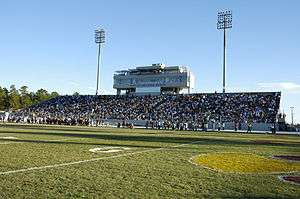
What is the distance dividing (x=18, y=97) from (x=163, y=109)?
6835cm

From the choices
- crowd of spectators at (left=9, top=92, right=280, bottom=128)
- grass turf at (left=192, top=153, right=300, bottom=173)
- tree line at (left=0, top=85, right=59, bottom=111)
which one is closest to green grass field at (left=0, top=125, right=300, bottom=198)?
grass turf at (left=192, top=153, right=300, bottom=173)

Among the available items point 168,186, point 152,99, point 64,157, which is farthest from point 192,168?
point 152,99

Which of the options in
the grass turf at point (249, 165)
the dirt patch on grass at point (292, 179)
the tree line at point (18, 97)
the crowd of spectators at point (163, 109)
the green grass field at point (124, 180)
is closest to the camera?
the green grass field at point (124, 180)

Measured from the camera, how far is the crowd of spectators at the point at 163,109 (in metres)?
59.3

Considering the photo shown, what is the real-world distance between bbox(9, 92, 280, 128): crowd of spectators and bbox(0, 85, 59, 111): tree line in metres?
40.4

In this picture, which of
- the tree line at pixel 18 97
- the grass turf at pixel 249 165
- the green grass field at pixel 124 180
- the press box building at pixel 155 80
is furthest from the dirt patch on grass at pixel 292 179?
the tree line at pixel 18 97

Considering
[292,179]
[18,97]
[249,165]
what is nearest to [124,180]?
[292,179]

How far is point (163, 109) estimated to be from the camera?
68.4 m

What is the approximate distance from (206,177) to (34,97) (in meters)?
127

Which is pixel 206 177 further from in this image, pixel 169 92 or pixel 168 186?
pixel 169 92

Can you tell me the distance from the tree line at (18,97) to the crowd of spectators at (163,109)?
133 feet

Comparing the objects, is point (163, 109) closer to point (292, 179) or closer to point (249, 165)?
point (249, 165)

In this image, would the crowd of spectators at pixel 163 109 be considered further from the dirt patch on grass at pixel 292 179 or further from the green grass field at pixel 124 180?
the dirt patch on grass at pixel 292 179

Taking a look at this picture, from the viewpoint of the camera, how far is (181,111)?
66.2 m
